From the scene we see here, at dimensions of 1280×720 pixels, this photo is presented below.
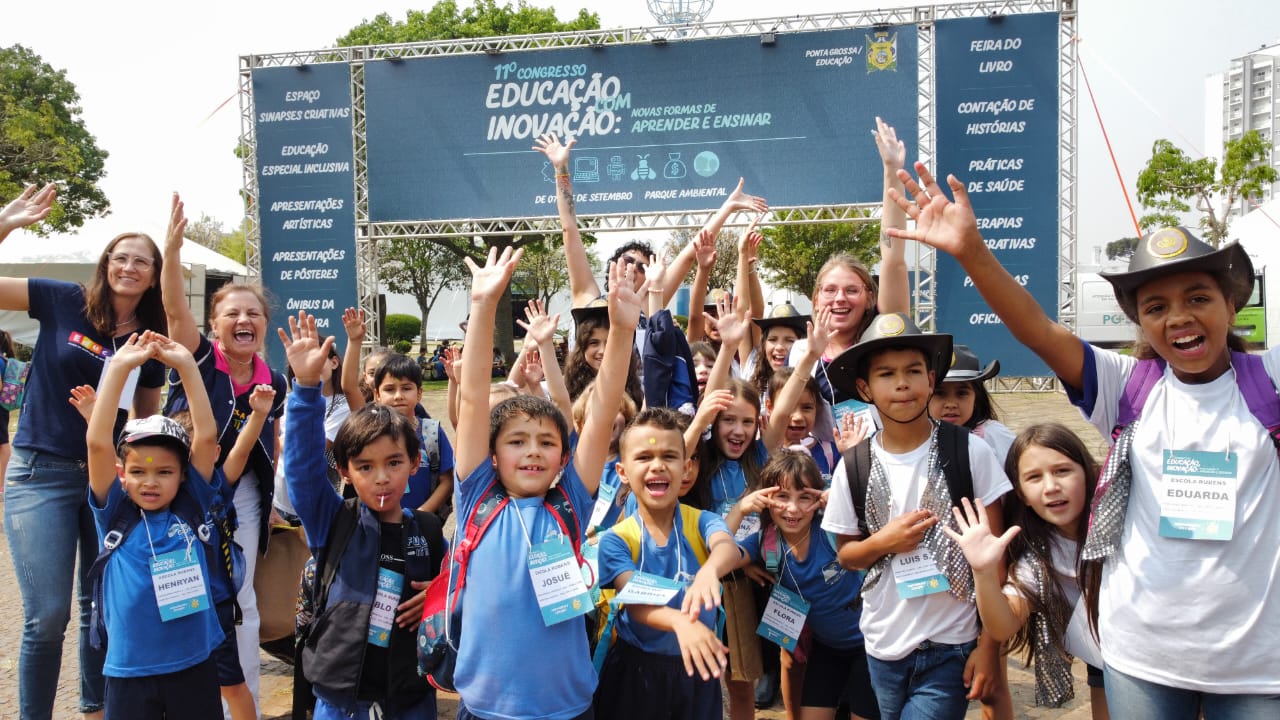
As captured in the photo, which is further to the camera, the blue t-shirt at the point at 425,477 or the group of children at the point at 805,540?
the blue t-shirt at the point at 425,477

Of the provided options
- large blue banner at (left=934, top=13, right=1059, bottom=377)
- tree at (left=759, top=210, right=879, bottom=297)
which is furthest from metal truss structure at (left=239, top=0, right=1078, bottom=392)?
tree at (left=759, top=210, right=879, bottom=297)

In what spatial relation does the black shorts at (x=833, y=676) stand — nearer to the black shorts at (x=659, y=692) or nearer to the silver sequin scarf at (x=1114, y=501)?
the black shorts at (x=659, y=692)

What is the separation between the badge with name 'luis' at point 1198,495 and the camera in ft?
6.26

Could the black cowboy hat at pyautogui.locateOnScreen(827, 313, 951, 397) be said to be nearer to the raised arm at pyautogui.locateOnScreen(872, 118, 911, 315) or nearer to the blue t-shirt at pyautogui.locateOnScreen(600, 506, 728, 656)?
the blue t-shirt at pyautogui.locateOnScreen(600, 506, 728, 656)

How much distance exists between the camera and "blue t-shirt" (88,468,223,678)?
109 inches

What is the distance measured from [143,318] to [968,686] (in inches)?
130

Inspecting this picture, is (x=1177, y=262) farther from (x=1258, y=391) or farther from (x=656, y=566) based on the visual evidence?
(x=656, y=566)

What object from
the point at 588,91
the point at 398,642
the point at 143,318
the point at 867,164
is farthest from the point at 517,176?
the point at 398,642

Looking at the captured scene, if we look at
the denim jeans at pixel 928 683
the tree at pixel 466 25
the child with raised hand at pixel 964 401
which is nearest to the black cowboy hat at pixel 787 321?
the child with raised hand at pixel 964 401

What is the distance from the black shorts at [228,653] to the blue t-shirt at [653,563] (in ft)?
4.95

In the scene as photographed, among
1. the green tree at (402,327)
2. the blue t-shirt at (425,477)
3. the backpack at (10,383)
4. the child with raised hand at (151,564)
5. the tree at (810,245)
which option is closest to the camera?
the child with raised hand at (151,564)

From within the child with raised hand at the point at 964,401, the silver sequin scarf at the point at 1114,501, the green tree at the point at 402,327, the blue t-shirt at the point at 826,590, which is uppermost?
the green tree at the point at 402,327

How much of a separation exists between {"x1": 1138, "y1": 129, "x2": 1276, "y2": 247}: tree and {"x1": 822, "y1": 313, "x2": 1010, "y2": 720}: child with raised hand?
2383cm

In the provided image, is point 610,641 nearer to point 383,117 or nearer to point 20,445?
point 20,445
